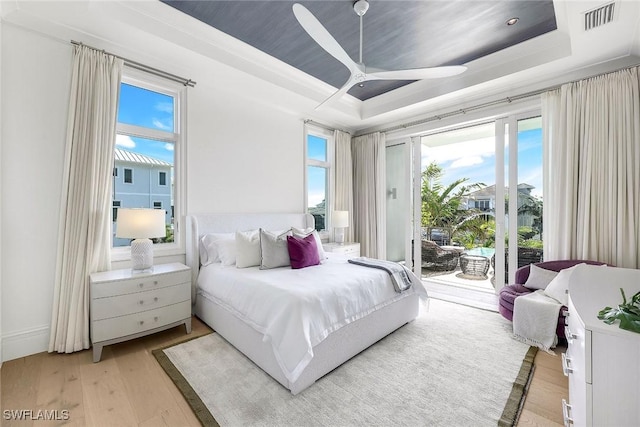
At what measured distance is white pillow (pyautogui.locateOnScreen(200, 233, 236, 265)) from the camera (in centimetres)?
309

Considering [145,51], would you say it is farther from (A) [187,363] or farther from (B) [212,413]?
(B) [212,413]

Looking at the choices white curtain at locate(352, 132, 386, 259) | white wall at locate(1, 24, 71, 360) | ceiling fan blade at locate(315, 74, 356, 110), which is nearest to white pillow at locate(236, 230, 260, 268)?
white wall at locate(1, 24, 71, 360)

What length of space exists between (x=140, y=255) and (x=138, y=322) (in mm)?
601

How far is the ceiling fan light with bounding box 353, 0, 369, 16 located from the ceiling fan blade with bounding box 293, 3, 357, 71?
0.51 metres

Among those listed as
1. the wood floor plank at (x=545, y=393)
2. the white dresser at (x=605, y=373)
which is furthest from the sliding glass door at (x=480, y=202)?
the white dresser at (x=605, y=373)

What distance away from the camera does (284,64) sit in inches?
132

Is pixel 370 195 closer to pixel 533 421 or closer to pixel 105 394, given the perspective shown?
pixel 533 421

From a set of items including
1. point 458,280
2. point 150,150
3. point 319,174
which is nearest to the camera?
point 150,150

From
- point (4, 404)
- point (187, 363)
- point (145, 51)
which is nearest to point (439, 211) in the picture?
point (187, 363)

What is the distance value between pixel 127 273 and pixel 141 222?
49cm

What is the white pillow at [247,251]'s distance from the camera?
284cm

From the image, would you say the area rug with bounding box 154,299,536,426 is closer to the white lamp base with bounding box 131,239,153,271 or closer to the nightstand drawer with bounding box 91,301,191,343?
the nightstand drawer with bounding box 91,301,191,343

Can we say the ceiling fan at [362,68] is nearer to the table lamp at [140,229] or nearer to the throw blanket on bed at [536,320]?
the table lamp at [140,229]

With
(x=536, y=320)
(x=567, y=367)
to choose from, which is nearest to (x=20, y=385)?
(x=567, y=367)
